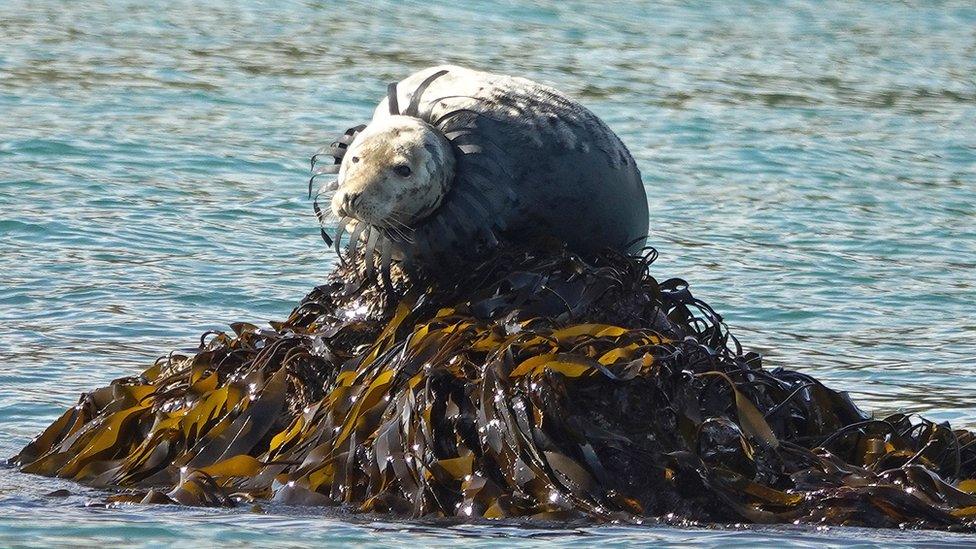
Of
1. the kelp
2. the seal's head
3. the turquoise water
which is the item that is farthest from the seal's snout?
the turquoise water

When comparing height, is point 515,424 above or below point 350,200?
below

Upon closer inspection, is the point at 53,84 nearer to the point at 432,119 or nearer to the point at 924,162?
the point at 924,162

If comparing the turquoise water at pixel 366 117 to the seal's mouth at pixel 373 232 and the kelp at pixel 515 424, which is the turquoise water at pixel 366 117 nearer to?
the kelp at pixel 515 424

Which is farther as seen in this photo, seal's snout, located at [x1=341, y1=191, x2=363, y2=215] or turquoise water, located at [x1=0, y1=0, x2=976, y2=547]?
turquoise water, located at [x1=0, y1=0, x2=976, y2=547]

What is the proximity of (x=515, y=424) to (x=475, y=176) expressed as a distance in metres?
0.93

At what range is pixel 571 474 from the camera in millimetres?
4320

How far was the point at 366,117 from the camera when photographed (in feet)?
39.7

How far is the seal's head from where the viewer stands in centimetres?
497

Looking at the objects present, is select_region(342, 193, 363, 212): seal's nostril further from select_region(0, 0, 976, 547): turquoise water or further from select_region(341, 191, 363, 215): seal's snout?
select_region(0, 0, 976, 547): turquoise water

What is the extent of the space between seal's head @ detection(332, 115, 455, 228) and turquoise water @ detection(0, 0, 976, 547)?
0.98m

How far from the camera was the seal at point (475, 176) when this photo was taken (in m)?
5.00

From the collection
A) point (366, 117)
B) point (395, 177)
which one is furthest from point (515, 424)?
point (366, 117)

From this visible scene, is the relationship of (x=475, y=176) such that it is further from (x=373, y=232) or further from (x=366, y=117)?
(x=366, y=117)

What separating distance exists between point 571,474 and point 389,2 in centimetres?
1268
